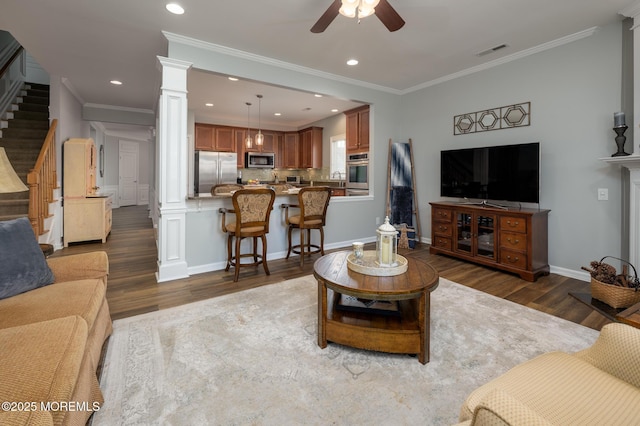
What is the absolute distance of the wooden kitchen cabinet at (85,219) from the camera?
4.93 metres

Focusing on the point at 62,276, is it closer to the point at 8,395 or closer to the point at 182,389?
the point at 182,389

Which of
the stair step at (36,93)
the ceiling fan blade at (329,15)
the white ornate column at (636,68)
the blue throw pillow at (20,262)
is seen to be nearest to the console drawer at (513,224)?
the white ornate column at (636,68)

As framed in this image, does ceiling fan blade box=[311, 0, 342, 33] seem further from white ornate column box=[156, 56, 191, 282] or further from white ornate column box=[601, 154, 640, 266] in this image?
white ornate column box=[601, 154, 640, 266]

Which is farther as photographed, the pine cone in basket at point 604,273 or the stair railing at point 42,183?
the stair railing at point 42,183

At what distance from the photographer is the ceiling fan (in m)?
2.04

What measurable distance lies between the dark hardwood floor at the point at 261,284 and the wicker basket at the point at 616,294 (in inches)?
5.9

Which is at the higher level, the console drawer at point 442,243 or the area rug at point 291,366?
the console drawer at point 442,243

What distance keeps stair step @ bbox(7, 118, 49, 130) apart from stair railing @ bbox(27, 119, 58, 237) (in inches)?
42.6

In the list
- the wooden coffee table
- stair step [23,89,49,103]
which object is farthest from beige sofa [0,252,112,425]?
stair step [23,89,49,103]

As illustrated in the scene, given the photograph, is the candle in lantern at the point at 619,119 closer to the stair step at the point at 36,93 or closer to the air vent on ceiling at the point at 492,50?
the air vent on ceiling at the point at 492,50

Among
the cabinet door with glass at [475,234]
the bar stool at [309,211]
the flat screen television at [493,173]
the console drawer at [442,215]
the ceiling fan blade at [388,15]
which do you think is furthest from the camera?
the console drawer at [442,215]

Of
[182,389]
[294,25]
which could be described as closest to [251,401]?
[182,389]

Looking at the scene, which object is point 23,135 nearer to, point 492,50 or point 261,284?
point 261,284

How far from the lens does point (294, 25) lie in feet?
10.1
